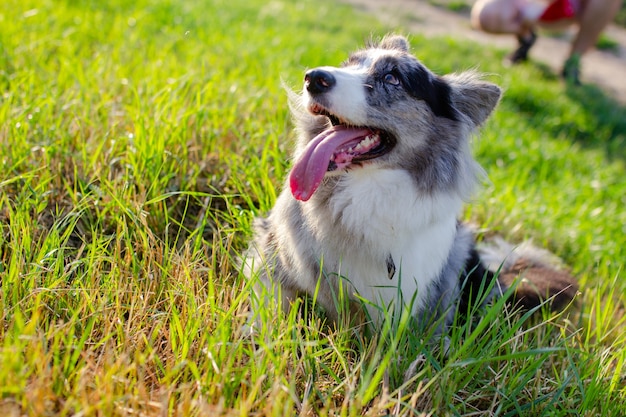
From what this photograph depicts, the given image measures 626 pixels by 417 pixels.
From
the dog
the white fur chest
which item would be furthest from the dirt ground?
the white fur chest

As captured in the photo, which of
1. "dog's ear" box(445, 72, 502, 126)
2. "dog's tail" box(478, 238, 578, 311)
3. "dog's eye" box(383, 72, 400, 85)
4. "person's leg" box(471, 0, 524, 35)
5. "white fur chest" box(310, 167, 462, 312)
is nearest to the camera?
"white fur chest" box(310, 167, 462, 312)

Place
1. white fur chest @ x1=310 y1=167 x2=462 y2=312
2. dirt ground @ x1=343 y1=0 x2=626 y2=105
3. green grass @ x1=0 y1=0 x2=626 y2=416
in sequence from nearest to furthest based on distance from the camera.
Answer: green grass @ x1=0 y1=0 x2=626 y2=416, white fur chest @ x1=310 y1=167 x2=462 y2=312, dirt ground @ x1=343 y1=0 x2=626 y2=105

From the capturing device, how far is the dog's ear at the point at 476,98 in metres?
2.70

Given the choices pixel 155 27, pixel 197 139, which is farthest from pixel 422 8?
pixel 197 139

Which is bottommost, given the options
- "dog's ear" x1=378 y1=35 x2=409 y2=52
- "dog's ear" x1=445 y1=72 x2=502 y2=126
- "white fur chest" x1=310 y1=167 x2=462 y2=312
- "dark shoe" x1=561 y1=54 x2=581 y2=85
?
"dark shoe" x1=561 y1=54 x2=581 y2=85

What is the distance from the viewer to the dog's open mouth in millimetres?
2381

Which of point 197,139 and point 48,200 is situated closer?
point 48,200

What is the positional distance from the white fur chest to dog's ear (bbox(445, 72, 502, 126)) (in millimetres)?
458

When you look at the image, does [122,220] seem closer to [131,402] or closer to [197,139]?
[197,139]

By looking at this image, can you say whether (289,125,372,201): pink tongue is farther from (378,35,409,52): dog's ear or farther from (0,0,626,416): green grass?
(378,35,409,52): dog's ear

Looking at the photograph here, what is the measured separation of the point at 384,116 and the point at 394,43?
0.66m

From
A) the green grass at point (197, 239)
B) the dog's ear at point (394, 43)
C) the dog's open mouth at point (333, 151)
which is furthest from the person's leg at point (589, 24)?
the dog's open mouth at point (333, 151)

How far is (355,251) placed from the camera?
8.08 ft

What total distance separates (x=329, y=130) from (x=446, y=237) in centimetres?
68
